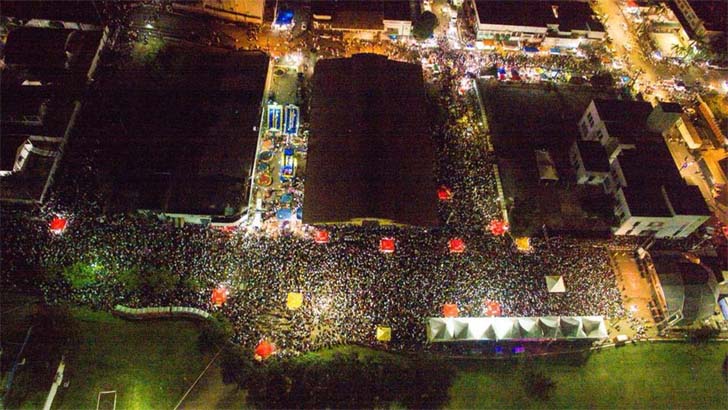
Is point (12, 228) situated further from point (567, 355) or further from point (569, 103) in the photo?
point (569, 103)

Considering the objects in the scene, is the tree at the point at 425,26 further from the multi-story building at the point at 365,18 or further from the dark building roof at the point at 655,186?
the dark building roof at the point at 655,186

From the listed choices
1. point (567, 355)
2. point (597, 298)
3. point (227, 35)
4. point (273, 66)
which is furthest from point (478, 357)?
point (227, 35)

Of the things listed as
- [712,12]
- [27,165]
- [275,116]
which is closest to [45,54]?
[27,165]

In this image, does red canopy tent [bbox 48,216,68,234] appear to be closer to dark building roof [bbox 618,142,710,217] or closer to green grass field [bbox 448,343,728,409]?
green grass field [bbox 448,343,728,409]

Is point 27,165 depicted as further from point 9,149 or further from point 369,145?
point 369,145

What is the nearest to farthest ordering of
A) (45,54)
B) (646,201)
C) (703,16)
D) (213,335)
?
(213,335), (646,201), (45,54), (703,16)

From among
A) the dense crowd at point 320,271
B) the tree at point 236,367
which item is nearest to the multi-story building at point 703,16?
the dense crowd at point 320,271
